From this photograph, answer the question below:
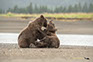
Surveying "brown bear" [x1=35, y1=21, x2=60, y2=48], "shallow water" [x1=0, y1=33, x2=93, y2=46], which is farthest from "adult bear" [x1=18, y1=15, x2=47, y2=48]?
"shallow water" [x1=0, y1=33, x2=93, y2=46]

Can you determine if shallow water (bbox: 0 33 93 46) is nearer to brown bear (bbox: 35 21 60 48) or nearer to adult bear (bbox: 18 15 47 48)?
brown bear (bbox: 35 21 60 48)

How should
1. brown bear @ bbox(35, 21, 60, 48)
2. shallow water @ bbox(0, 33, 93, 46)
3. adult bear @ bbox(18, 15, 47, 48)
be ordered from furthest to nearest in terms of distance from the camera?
shallow water @ bbox(0, 33, 93, 46) < brown bear @ bbox(35, 21, 60, 48) < adult bear @ bbox(18, 15, 47, 48)

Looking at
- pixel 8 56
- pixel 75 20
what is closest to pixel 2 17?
pixel 75 20

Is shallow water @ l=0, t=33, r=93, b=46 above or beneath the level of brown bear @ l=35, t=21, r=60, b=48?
beneath

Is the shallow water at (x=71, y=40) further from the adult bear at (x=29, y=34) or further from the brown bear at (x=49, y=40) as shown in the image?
the adult bear at (x=29, y=34)

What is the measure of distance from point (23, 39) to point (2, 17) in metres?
18.7

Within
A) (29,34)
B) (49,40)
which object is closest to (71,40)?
(49,40)

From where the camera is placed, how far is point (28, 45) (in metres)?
8.69

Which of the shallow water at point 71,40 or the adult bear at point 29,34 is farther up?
the adult bear at point 29,34

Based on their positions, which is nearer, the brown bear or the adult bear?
the adult bear

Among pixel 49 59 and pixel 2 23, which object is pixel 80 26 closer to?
pixel 2 23

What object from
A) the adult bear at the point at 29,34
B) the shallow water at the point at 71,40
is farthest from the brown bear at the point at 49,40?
the shallow water at the point at 71,40

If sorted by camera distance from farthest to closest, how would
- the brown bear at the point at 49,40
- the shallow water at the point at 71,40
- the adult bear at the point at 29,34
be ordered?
the shallow water at the point at 71,40 < the brown bear at the point at 49,40 < the adult bear at the point at 29,34

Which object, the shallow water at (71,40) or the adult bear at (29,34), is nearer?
the adult bear at (29,34)
